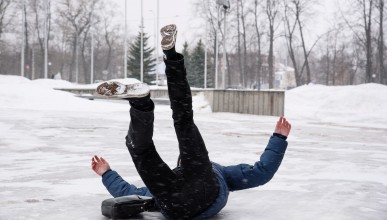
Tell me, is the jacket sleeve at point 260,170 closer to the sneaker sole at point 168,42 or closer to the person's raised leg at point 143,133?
the person's raised leg at point 143,133

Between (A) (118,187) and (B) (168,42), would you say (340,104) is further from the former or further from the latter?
(B) (168,42)

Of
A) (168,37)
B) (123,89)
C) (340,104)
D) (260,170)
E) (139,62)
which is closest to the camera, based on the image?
(123,89)

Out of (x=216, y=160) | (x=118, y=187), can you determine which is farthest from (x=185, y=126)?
(x=216, y=160)

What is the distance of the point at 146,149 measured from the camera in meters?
3.23

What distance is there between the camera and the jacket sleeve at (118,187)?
3918 mm

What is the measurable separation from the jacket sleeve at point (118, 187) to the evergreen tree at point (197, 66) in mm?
53339

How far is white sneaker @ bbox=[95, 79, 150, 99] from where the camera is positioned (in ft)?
10.00

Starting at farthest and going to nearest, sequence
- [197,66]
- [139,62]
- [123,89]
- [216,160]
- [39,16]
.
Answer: [197,66] → [39,16] → [139,62] → [216,160] → [123,89]

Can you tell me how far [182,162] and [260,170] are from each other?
2.18 ft

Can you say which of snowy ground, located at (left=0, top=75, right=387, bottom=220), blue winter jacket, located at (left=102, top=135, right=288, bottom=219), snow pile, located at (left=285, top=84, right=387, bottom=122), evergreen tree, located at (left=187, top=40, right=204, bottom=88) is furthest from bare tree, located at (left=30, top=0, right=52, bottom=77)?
blue winter jacket, located at (left=102, top=135, right=288, bottom=219)

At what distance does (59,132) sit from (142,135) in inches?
299

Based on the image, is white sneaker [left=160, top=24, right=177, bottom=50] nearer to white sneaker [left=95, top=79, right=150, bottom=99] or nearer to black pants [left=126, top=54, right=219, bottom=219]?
black pants [left=126, top=54, right=219, bottom=219]

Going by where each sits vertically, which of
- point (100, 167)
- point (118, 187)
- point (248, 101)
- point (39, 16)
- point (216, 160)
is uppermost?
point (39, 16)

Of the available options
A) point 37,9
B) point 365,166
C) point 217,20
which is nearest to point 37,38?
point 37,9
